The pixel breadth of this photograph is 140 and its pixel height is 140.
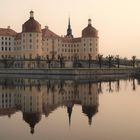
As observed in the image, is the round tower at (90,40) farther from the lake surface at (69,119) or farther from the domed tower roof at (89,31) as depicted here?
the lake surface at (69,119)

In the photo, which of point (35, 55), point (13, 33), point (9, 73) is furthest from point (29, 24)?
point (9, 73)

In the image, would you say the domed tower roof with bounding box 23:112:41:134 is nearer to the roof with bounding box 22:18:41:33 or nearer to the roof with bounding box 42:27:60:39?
the roof with bounding box 22:18:41:33

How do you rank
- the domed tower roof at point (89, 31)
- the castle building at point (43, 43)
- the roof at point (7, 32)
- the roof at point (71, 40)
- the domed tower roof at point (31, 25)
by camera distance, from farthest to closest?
the roof at point (71, 40) < the domed tower roof at point (89, 31) < the roof at point (7, 32) < the castle building at point (43, 43) < the domed tower roof at point (31, 25)

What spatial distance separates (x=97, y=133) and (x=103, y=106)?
8148mm

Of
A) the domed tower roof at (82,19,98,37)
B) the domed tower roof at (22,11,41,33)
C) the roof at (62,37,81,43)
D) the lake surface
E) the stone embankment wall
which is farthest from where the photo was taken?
the roof at (62,37,81,43)

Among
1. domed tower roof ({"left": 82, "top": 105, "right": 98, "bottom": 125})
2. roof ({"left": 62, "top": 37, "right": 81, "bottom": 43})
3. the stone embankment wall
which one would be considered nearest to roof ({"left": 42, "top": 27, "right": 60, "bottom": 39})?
roof ({"left": 62, "top": 37, "right": 81, "bottom": 43})

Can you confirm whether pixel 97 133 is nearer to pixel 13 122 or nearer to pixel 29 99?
pixel 13 122

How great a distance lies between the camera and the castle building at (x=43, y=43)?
8731 centimetres

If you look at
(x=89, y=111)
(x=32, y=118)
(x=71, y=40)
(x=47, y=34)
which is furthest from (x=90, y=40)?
(x=32, y=118)

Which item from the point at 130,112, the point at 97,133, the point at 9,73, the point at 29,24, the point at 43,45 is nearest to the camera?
the point at 97,133

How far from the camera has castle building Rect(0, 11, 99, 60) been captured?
8731cm

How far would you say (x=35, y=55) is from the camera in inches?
3438

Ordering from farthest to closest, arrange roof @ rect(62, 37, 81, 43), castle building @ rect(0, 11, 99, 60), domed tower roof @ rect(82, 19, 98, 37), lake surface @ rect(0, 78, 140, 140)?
roof @ rect(62, 37, 81, 43) < domed tower roof @ rect(82, 19, 98, 37) < castle building @ rect(0, 11, 99, 60) < lake surface @ rect(0, 78, 140, 140)

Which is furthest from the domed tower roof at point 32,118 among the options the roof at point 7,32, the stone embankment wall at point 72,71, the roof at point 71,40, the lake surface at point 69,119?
the roof at point 71,40
